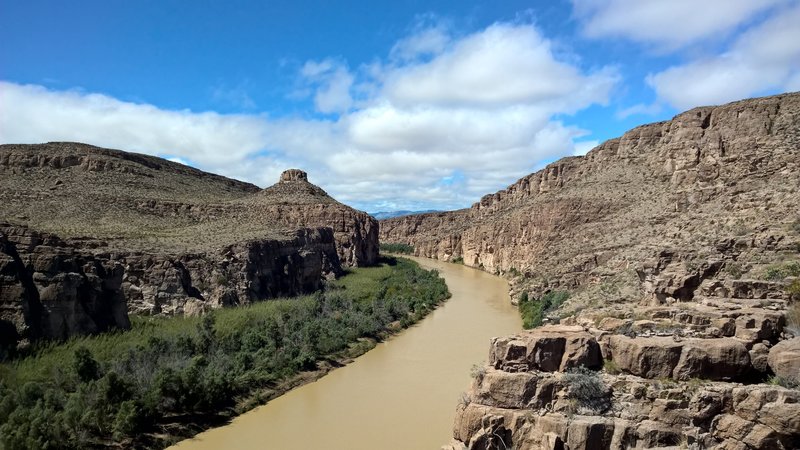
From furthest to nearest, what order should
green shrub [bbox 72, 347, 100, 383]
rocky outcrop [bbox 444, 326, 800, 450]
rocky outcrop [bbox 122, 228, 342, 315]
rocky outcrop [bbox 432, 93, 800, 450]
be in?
1. rocky outcrop [bbox 122, 228, 342, 315]
2. green shrub [bbox 72, 347, 100, 383]
3. rocky outcrop [bbox 432, 93, 800, 450]
4. rocky outcrop [bbox 444, 326, 800, 450]

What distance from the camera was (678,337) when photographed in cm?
1171

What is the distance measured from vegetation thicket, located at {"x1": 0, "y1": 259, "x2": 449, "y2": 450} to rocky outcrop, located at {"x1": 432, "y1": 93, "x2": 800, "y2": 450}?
12.0 metres

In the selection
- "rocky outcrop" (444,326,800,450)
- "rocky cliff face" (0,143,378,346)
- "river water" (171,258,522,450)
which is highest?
"rocky cliff face" (0,143,378,346)

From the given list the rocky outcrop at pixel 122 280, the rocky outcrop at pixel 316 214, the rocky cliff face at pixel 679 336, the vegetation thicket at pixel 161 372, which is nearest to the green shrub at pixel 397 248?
the rocky outcrop at pixel 316 214

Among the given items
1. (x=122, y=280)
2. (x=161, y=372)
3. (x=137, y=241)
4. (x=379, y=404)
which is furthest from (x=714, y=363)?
(x=137, y=241)

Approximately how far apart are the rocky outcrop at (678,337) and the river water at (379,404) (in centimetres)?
591

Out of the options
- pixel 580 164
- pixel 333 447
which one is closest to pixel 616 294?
pixel 333 447

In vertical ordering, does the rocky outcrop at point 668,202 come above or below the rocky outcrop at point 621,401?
above

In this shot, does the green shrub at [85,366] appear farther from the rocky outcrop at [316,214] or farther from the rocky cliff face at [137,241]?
the rocky outcrop at [316,214]

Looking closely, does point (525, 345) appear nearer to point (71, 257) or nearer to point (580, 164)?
point (71, 257)

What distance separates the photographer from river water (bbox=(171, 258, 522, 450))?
18266 mm

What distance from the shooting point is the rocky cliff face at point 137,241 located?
22.4 meters

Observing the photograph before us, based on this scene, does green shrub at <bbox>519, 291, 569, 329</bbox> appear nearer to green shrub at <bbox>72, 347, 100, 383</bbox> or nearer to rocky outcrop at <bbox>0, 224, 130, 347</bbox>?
green shrub at <bbox>72, 347, 100, 383</bbox>

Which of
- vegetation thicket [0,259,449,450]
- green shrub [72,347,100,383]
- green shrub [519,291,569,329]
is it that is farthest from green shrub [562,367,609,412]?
green shrub [519,291,569,329]
